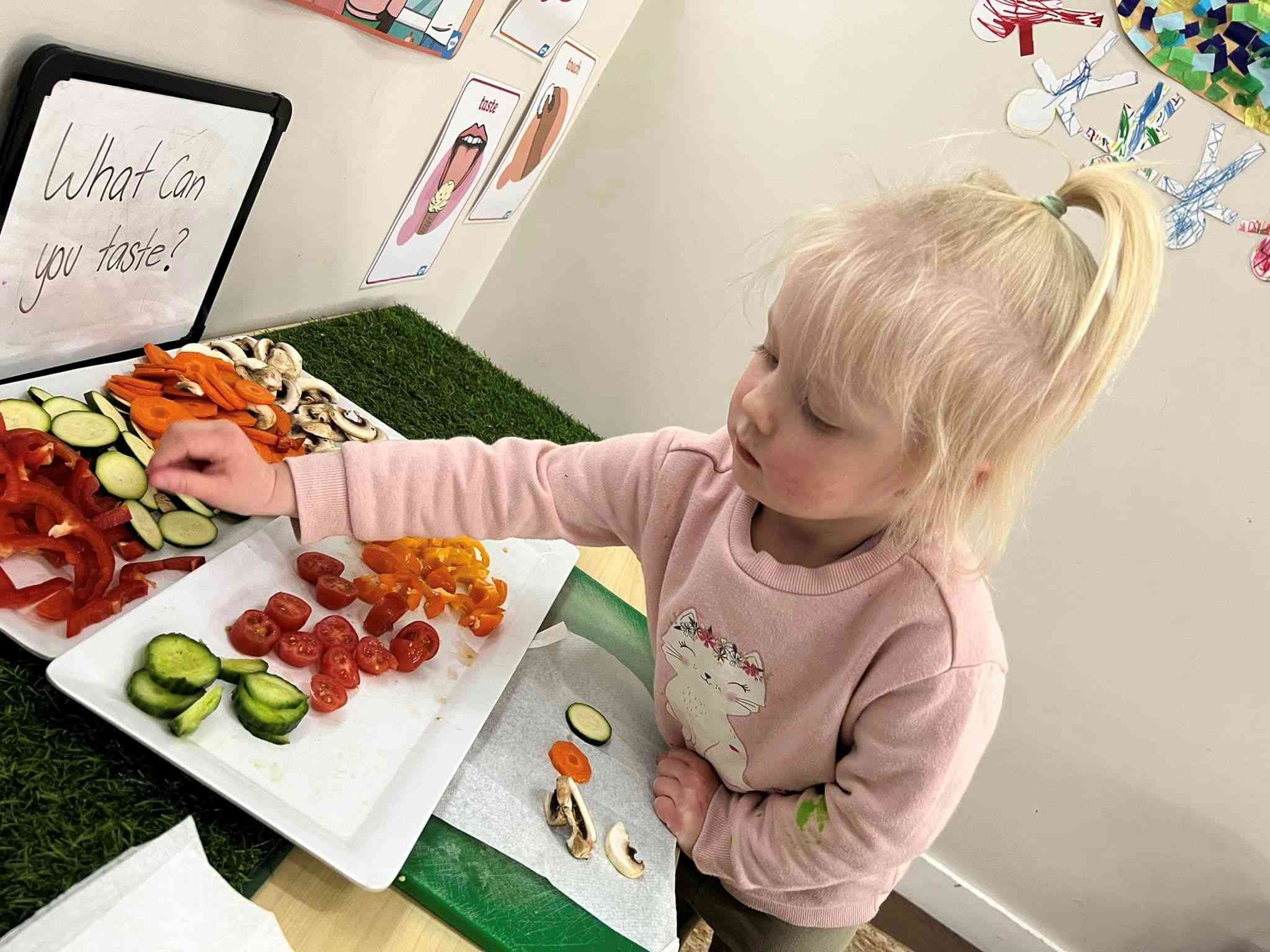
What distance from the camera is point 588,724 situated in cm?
90

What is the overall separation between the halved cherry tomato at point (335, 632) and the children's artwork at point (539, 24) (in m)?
0.90

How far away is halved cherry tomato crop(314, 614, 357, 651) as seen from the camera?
76 cm

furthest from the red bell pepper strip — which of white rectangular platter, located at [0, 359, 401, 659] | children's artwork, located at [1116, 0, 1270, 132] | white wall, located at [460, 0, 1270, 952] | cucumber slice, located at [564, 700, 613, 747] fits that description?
children's artwork, located at [1116, 0, 1270, 132]

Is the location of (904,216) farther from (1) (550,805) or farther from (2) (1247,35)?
(2) (1247,35)

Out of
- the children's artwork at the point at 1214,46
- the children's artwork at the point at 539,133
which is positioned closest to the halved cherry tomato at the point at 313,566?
the children's artwork at the point at 539,133

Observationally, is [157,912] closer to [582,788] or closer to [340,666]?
[340,666]

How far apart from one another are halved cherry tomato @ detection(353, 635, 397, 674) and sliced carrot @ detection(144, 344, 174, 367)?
37 centimetres

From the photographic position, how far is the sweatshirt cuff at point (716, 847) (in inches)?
34.3

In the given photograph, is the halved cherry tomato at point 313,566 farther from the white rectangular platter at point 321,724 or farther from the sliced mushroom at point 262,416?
the sliced mushroom at point 262,416

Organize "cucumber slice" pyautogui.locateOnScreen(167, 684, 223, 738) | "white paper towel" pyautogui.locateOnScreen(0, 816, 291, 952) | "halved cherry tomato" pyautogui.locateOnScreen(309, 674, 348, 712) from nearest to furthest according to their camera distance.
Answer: "white paper towel" pyautogui.locateOnScreen(0, 816, 291, 952) < "cucumber slice" pyautogui.locateOnScreen(167, 684, 223, 738) < "halved cherry tomato" pyautogui.locateOnScreen(309, 674, 348, 712)

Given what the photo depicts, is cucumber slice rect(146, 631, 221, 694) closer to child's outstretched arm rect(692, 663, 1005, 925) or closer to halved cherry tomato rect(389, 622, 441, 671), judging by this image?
halved cherry tomato rect(389, 622, 441, 671)

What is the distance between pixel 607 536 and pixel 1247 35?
4.30 feet

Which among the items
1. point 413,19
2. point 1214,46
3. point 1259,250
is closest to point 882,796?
point 413,19

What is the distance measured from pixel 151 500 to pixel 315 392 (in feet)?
1.15
